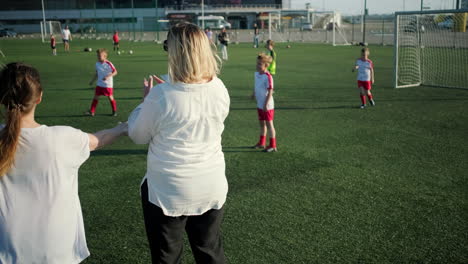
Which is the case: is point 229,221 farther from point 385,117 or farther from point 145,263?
point 385,117

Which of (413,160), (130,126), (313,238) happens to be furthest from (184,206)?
(413,160)

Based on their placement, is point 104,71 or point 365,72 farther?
point 365,72

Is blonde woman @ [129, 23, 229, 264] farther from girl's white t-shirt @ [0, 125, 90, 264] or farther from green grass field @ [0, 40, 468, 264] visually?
Result: green grass field @ [0, 40, 468, 264]

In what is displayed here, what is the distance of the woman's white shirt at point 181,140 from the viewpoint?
103 inches

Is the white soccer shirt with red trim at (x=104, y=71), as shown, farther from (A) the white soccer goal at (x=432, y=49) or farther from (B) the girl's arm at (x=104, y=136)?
(A) the white soccer goal at (x=432, y=49)

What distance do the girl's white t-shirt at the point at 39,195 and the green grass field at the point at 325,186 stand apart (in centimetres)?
195

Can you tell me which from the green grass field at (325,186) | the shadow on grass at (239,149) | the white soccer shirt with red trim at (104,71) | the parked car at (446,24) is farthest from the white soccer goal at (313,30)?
the shadow on grass at (239,149)

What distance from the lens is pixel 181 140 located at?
2.68 m

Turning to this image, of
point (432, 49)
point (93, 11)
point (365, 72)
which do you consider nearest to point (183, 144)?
point (365, 72)

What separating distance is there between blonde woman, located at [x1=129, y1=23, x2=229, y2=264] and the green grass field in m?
1.51

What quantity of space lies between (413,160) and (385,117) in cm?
375

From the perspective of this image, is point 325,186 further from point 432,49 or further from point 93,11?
point 93,11

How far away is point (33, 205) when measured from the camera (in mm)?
2279

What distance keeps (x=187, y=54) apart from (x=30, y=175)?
1.10 m
